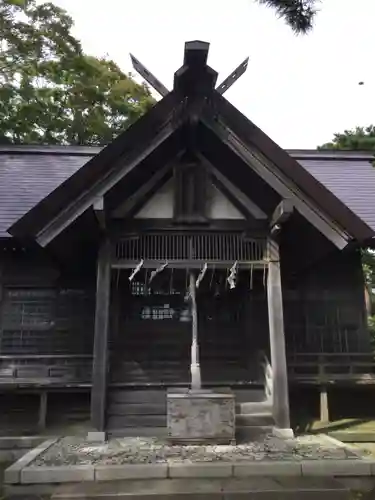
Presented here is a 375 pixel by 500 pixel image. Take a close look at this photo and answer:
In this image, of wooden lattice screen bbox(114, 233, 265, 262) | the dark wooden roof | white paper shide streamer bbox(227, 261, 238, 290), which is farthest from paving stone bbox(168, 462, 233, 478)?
the dark wooden roof

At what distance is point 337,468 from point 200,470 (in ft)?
5.24

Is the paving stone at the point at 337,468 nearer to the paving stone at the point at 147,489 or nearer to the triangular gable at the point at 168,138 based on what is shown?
the paving stone at the point at 147,489

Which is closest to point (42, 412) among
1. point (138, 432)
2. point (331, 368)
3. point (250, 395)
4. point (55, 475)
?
point (138, 432)

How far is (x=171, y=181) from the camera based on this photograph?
26.7 ft

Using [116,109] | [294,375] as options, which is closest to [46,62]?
[116,109]

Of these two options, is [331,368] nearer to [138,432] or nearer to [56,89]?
[138,432]

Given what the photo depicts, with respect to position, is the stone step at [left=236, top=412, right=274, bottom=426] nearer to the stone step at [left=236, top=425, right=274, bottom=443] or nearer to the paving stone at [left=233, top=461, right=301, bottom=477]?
the stone step at [left=236, top=425, right=274, bottom=443]

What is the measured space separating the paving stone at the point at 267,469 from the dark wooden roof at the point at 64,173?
6.67 metres

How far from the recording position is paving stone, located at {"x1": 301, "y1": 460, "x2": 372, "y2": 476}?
5.41 meters

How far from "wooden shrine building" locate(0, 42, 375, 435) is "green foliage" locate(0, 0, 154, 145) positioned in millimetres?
10841

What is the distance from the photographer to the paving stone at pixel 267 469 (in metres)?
5.39

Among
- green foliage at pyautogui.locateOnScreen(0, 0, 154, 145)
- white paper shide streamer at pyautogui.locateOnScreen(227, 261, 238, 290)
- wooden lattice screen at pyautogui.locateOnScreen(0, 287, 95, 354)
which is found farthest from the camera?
green foliage at pyautogui.locateOnScreen(0, 0, 154, 145)

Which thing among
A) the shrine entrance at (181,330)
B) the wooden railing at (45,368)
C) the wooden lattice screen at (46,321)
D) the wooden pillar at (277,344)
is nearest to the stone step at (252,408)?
the wooden pillar at (277,344)

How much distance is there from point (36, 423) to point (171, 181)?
536cm
